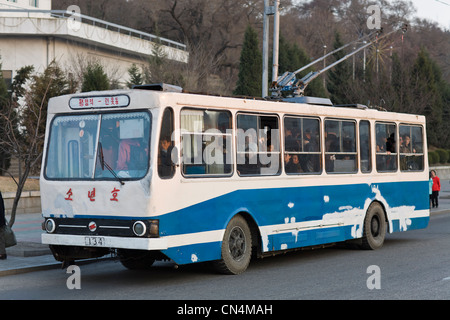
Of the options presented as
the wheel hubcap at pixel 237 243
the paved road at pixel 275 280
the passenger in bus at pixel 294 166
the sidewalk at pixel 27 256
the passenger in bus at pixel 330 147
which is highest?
the passenger in bus at pixel 330 147

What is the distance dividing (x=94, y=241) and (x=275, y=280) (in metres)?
2.72

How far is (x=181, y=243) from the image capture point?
11.1 meters

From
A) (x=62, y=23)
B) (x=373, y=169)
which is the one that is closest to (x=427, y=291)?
(x=373, y=169)

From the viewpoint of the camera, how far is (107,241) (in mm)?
10930

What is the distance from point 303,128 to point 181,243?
12.7 feet

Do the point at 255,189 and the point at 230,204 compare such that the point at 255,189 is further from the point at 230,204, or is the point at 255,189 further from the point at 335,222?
the point at 335,222

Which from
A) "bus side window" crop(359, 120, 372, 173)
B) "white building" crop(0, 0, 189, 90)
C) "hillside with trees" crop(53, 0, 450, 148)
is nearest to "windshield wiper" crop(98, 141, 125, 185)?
"bus side window" crop(359, 120, 372, 173)

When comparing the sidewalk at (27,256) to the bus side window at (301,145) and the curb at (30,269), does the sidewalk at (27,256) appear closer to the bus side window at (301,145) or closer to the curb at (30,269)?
the curb at (30,269)

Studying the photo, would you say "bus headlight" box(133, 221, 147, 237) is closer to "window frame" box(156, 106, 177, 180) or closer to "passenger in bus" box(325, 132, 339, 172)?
"window frame" box(156, 106, 177, 180)

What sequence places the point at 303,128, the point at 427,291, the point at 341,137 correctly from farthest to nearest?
1. the point at 341,137
2. the point at 303,128
3. the point at 427,291

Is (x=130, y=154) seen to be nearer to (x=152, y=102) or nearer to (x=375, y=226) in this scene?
(x=152, y=102)

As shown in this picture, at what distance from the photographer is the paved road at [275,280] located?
10.3 metres

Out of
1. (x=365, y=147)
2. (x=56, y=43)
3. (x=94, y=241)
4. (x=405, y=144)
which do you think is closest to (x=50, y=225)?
(x=94, y=241)

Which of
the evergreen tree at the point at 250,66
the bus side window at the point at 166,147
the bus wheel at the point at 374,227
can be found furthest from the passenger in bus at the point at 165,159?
the evergreen tree at the point at 250,66
